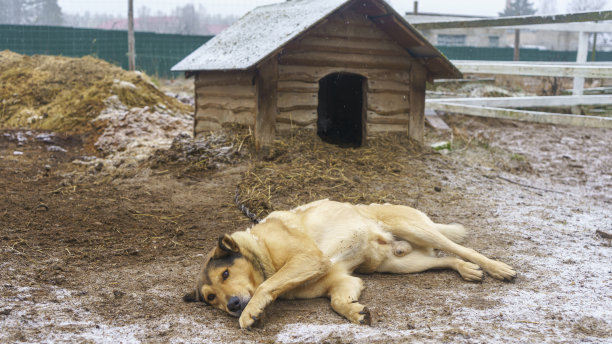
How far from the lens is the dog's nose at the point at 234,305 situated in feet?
11.2

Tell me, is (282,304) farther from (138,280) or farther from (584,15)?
(584,15)

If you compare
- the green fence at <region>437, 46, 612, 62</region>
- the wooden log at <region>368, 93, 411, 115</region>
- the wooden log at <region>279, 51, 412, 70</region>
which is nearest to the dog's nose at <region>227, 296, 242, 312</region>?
the wooden log at <region>279, 51, 412, 70</region>

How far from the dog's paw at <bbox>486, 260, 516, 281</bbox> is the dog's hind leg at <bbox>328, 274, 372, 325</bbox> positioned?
112cm

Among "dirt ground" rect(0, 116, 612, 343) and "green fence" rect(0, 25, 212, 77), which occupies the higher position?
"green fence" rect(0, 25, 212, 77)

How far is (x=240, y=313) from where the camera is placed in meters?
3.45

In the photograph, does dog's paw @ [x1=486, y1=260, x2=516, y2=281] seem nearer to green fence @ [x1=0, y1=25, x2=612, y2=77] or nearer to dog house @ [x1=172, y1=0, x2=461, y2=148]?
dog house @ [x1=172, y1=0, x2=461, y2=148]

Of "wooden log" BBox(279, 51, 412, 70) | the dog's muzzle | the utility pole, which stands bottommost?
the dog's muzzle

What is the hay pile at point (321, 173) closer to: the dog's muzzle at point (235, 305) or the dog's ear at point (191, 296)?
the dog's ear at point (191, 296)

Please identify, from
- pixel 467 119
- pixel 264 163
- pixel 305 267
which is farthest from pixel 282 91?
pixel 467 119

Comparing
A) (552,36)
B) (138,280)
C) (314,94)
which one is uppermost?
(552,36)

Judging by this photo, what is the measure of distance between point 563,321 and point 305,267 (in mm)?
1702

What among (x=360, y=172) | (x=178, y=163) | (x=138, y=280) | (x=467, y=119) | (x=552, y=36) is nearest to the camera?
(x=138, y=280)

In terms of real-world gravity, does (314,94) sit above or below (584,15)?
below

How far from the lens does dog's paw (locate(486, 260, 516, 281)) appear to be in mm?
4117
